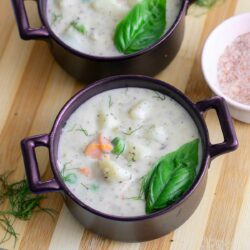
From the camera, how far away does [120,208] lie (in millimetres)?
1756

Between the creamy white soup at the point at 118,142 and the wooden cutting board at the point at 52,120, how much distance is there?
18 cm

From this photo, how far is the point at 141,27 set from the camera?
2002 mm

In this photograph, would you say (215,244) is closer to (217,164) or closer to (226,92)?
(217,164)

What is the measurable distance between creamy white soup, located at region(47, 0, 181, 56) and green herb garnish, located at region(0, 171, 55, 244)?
442mm

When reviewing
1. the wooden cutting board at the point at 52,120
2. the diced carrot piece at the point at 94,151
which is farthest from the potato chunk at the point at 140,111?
the wooden cutting board at the point at 52,120

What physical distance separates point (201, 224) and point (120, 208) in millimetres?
276

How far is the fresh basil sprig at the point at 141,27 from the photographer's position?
1.99 m

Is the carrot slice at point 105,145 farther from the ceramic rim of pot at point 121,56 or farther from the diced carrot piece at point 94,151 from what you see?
the ceramic rim of pot at point 121,56

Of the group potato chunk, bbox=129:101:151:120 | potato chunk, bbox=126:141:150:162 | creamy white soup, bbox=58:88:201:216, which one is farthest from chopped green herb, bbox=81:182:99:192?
potato chunk, bbox=129:101:151:120

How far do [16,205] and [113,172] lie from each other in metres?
0.35

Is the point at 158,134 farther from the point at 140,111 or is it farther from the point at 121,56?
the point at 121,56

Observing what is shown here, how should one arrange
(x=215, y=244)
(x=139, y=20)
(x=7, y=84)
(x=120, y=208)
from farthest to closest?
(x=7, y=84) < (x=139, y=20) < (x=215, y=244) < (x=120, y=208)

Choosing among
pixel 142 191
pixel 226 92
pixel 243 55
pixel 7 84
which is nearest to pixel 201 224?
pixel 142 191

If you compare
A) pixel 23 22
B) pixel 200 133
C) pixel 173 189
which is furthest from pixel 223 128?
pixel 23 22
